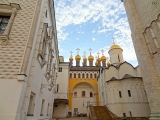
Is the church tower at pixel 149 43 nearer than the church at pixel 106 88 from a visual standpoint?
Yes

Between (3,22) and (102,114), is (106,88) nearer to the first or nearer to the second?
(102,114)

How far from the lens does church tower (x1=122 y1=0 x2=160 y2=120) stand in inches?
287

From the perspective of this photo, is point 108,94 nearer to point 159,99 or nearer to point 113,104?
point 113,104

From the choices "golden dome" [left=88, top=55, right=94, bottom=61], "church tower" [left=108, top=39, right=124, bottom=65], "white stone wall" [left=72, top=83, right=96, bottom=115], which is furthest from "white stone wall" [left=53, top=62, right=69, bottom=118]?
"golden dome" [left=88, top=55, right=94, bottom=61]

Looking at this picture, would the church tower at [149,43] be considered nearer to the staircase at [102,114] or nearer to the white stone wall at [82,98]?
the staircase at [102,114]

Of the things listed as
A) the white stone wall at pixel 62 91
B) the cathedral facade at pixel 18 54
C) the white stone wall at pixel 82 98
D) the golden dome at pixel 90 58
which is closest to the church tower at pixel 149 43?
the cathedral facade at pixel 18 54

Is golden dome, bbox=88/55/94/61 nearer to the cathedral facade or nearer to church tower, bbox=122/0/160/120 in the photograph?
church tower, bbox=122/0/160/120

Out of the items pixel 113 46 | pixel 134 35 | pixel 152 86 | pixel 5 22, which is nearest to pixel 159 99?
pixel 152 86

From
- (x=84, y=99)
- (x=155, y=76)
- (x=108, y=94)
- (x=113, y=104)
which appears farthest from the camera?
(x=84, y=99)

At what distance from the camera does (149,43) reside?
8273mm

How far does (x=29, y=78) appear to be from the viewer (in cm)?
627

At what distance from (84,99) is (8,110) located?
2391 cm

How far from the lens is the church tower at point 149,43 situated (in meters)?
7.28

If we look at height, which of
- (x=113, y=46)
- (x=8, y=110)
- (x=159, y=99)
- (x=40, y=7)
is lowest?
(x=8, y=110)
